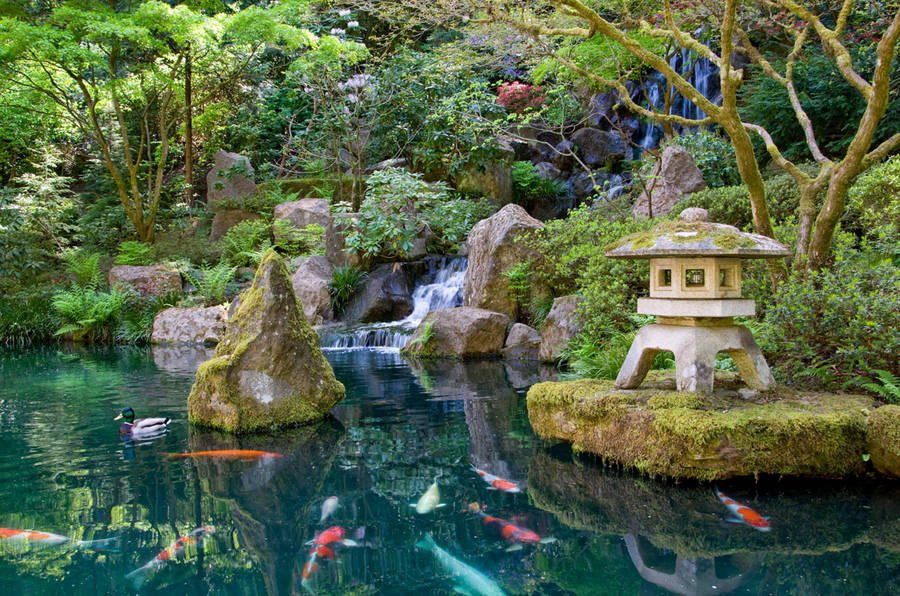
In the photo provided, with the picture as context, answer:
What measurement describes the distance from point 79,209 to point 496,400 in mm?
19325

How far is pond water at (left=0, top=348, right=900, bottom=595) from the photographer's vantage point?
3.41 metres

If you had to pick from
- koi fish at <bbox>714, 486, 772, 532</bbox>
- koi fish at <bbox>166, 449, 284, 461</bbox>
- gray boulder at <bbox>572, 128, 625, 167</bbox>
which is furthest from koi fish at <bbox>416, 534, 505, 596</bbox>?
gray boulder at <bbox>572, 128, 625, 167</bbox>

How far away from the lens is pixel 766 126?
1412cm

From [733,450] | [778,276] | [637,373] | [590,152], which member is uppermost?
[590,152]

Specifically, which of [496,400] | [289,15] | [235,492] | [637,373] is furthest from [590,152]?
[235,492]

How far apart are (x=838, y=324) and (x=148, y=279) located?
1565 cm

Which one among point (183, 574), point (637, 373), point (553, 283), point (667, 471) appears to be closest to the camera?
point (183, 574)

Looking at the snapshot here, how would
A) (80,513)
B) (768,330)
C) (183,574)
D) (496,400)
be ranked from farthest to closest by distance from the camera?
(496,400) → (768,330) → (80,513) → (183,574)

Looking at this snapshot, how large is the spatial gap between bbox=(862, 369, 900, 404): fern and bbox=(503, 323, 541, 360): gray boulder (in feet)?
21.0

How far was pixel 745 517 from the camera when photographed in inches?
159

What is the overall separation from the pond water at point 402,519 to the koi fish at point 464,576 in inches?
0.5

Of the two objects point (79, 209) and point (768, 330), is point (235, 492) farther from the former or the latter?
point (79, 209)

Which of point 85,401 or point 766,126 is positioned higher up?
point 766,126

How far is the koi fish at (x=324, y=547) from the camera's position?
350 centimetres
